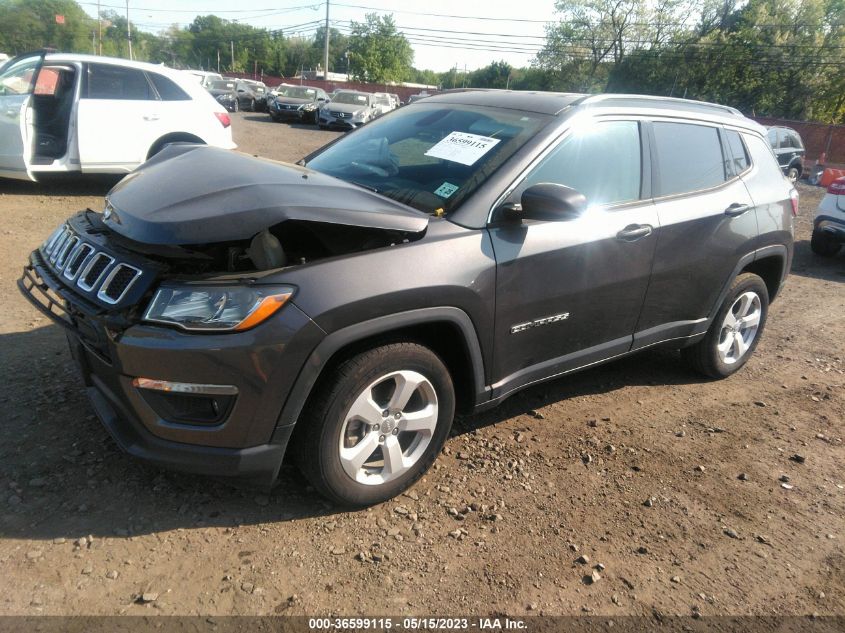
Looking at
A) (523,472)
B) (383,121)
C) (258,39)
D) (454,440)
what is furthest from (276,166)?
(258,39)

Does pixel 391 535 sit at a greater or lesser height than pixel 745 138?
lesser

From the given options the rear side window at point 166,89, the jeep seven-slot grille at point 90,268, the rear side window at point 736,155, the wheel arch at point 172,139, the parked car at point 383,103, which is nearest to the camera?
the jeep seven-slot grille at point 90,268

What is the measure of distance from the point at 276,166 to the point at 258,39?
108 metres

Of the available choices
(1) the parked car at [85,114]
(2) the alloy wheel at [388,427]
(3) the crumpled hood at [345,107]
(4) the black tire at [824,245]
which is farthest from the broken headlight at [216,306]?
(3) the crumpled hood at [345,107]

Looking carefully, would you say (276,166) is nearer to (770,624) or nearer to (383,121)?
(383,121)

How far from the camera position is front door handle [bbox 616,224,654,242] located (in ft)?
11.0

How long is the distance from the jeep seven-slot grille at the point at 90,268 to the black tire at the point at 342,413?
84 centimetres

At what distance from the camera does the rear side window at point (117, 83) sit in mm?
8055

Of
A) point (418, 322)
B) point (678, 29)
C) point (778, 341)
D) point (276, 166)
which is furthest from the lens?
point (678, 29)

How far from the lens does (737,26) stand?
159 ft

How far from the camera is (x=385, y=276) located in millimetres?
2555

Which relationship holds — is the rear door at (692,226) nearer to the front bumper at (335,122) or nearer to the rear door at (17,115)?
the rear door at (17,115)

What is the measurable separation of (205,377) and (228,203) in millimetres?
678

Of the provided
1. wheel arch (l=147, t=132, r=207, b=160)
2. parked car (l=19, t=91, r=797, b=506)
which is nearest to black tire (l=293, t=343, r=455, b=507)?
parked car (l=19, t=91, r=797, b=506)
